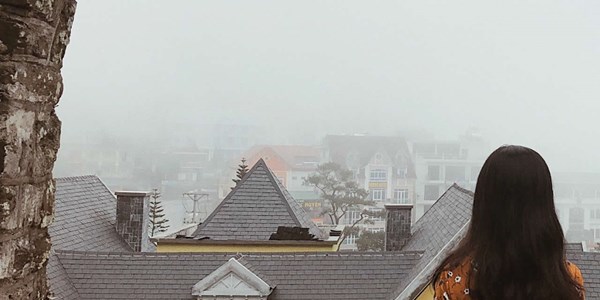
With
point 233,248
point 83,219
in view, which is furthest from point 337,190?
point 83,219

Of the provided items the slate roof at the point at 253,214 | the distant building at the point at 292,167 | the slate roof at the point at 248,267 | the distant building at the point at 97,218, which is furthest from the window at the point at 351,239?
the slate roof at the point at 248,267

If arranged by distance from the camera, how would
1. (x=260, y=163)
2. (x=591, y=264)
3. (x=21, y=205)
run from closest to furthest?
(x=21, y=205) → (x=591, y=264) → (x=260, y=163)

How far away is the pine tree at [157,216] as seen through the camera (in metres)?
21.1

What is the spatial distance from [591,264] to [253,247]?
565 cm

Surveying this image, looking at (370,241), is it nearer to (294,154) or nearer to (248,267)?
(294,154)

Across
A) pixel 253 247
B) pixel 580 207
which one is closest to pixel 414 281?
pixel 253 247

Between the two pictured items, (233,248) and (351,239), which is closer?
(233,248)

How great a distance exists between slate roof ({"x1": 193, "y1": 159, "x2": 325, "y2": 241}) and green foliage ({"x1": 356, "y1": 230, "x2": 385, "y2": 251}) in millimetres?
6151

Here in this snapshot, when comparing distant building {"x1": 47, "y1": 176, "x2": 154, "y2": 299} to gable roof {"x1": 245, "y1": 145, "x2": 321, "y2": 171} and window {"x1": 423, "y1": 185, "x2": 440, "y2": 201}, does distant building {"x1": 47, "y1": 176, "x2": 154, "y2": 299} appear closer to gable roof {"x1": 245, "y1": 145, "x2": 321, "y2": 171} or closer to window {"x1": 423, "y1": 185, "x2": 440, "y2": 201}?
window {"x1": 423, "y1": 185, "x2": 440, "y2": 201}

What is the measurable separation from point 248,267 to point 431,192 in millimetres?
12718

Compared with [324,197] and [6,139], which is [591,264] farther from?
[324,197]

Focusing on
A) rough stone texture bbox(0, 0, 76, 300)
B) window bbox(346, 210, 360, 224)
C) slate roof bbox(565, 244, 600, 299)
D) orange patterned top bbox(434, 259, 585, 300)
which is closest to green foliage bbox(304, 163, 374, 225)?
window bbox(346, 210, 360, 224)

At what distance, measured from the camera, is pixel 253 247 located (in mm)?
11375

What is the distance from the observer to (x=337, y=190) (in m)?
22.6
